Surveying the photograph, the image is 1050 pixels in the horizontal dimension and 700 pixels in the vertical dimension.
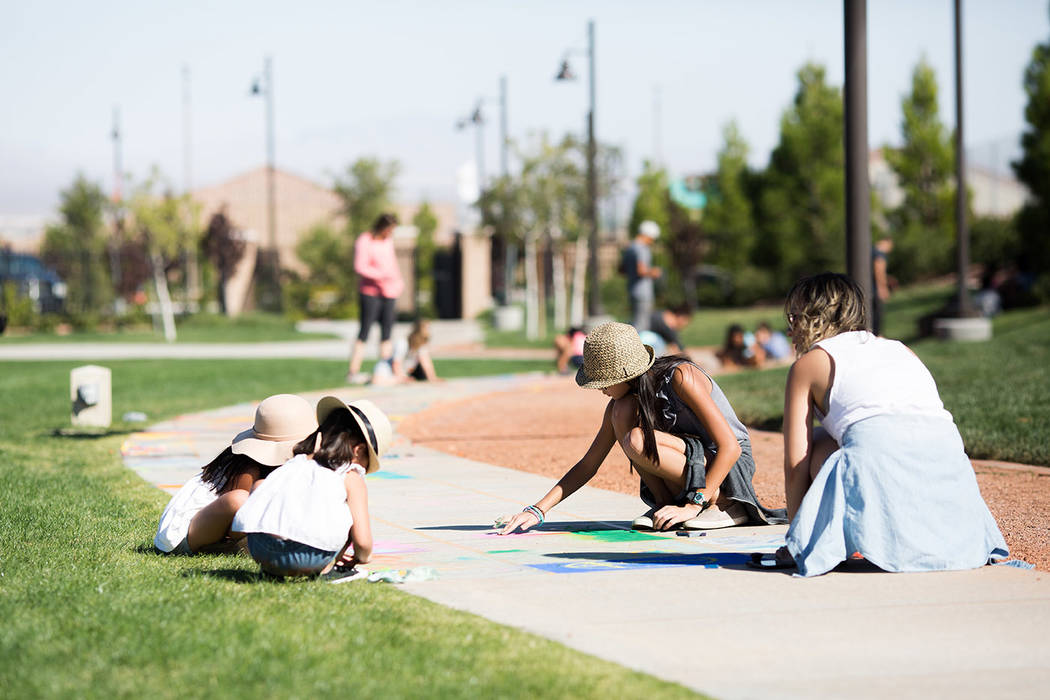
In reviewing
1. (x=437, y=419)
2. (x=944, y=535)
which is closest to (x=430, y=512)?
(x=944, y=535)

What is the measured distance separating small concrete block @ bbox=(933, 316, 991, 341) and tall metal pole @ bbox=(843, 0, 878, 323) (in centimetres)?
995

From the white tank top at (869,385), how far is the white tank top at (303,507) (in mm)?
1902

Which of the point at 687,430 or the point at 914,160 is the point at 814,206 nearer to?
the point at 914,160

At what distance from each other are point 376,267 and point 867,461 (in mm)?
10116

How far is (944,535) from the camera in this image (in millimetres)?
4785

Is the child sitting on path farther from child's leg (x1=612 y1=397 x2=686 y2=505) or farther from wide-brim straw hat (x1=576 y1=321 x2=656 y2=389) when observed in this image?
child's leg (x1=612 y1=397 x2=686 y2=505)

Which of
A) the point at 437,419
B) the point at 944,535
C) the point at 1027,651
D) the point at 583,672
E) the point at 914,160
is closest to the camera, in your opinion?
the point at 583,672

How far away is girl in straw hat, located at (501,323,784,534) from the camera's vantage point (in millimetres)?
5613

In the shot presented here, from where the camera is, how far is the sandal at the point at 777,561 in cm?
491

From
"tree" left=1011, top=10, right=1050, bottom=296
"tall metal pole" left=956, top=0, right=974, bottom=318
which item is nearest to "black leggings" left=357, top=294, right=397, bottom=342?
"tall metal pole" left=956, top=0, right=974, bottom=318

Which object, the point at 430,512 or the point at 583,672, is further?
the point at 430,512

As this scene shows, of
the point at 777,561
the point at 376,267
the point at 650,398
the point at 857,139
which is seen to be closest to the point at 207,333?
the point at 376,267

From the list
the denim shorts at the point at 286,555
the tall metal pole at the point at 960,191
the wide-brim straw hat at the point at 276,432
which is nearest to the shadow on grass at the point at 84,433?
the wide-brim straw hat at the point at 276,432

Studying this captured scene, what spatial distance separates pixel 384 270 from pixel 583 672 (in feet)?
36.4
